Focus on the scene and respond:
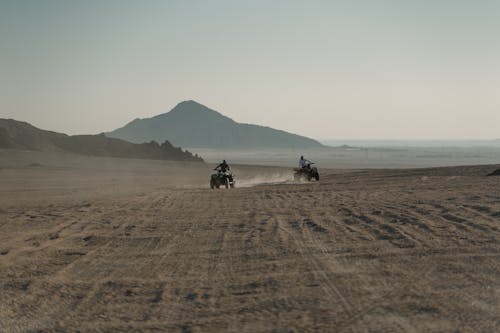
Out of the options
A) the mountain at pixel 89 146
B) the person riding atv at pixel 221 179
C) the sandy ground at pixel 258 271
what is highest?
the mountain at pixel 89 146

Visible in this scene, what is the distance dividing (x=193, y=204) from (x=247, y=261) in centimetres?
1180

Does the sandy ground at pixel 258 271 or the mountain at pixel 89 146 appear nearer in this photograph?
A: the sandy ground at pixel 258 271

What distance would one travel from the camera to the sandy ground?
6.28 meters

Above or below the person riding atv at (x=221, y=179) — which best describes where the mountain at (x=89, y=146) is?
above

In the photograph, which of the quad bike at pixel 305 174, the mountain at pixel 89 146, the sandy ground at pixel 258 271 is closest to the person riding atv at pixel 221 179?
the quad bike at pixel 305 174

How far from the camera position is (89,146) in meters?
114

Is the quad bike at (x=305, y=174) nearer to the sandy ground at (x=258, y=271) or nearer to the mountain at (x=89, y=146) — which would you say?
the sandy ground at (x=258, y=271)

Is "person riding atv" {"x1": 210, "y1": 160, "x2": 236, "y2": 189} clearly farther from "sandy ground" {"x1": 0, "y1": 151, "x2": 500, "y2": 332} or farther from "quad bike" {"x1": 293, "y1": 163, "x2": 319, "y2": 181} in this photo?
"sandy ground" {"x1": 0, "y1": 151, "x2": 500, "y2": 332}

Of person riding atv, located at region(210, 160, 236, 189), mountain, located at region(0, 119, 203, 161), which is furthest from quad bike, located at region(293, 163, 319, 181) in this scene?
mountain, located at region(0, 119, 203, 161)

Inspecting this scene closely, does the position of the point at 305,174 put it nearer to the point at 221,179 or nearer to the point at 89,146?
the point at 221,179

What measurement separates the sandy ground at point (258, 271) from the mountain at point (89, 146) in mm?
89175

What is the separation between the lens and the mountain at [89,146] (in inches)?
4117

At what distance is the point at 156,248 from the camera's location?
1124 centimetres

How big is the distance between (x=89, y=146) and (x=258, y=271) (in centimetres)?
10901
